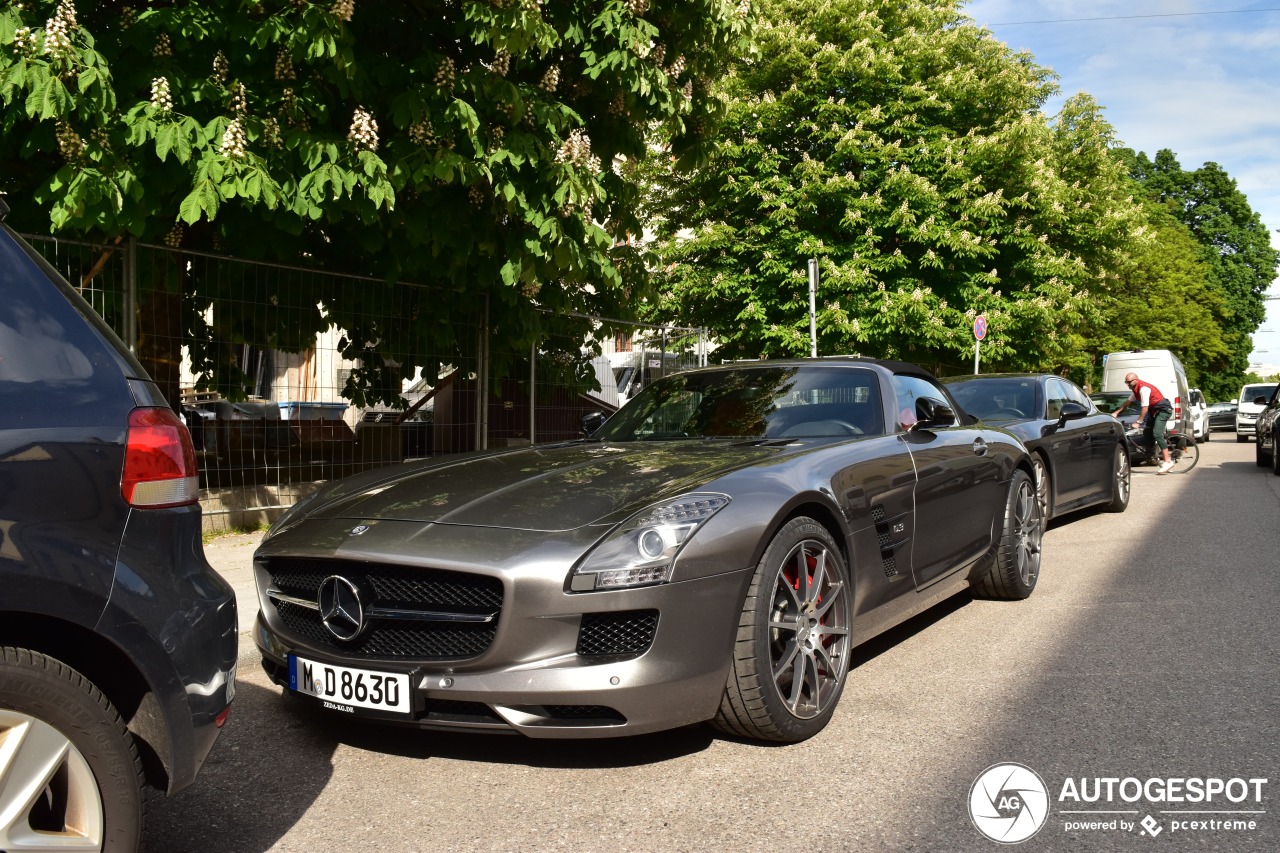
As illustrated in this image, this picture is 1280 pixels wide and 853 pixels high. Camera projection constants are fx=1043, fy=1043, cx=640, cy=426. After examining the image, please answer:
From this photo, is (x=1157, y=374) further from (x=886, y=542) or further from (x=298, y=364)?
(x=886, y=542)

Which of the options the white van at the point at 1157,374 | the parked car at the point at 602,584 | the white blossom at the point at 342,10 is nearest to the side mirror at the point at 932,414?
the parked car at the point at 602,584

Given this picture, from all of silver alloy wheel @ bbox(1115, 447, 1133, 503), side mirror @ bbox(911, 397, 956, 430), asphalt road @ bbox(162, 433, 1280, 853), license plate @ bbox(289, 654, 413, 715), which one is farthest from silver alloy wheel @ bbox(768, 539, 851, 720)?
silver alloy wheel @ bbox(1115, 447, 1133, 503)

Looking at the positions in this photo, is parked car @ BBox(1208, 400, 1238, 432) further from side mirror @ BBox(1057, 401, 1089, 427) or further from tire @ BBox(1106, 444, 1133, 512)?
side mirror @ BBox(1057, 401, 1089, 427)

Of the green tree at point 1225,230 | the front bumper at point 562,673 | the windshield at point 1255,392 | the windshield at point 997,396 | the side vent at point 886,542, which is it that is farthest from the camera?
the green tree at point 1225,230

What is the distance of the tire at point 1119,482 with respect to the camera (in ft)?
35.6

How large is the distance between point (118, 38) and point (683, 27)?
3.77 m

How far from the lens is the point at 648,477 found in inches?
150

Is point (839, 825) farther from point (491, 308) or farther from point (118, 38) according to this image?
point (491, 308)

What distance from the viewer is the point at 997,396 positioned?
9734 mm

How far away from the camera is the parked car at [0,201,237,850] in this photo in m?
2.11

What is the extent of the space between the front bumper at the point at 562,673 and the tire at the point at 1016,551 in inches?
126

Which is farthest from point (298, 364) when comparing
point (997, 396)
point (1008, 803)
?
point (1008, 803)

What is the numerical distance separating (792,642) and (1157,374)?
23.2 m

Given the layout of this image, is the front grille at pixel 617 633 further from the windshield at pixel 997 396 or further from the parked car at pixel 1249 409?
the parked car at pixel 1249 409
